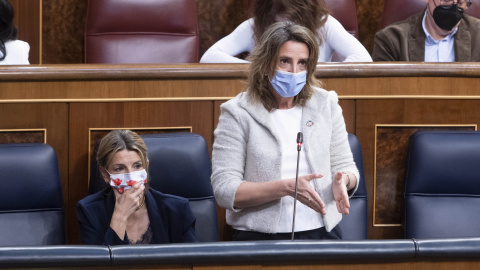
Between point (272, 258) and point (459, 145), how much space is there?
1.92ft

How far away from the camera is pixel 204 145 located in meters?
1.13

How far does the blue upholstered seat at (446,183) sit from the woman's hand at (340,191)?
0.25 metres

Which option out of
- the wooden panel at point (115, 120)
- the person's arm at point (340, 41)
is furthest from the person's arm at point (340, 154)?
the person's arm at point (340, 41)

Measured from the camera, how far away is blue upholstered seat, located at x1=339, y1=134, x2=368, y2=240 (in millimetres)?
1135

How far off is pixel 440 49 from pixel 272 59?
55 centimetres

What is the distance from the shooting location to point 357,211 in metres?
1.15

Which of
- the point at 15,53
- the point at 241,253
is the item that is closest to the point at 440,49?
the point at 15,53

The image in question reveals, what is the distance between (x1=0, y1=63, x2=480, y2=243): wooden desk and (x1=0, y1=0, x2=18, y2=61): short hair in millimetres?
216

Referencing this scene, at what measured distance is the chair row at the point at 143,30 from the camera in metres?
1.55

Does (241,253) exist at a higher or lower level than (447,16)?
lower

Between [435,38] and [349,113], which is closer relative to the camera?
[349,113]

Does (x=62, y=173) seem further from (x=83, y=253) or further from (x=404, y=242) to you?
(x=404, y=242)

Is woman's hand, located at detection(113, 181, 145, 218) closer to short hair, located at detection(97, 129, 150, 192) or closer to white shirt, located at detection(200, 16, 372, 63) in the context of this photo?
short hair, located at detection(97, 129, 150, 192)

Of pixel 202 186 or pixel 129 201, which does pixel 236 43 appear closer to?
pixel 202 186
